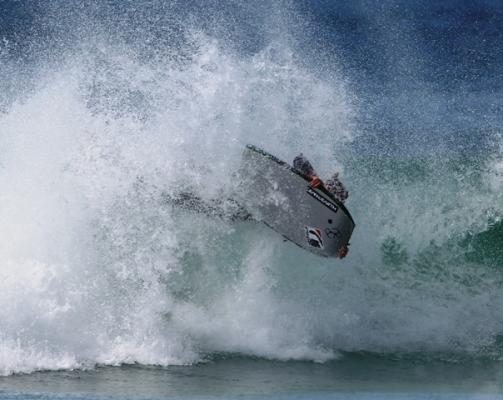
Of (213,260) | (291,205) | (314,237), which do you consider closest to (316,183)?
(291,205)

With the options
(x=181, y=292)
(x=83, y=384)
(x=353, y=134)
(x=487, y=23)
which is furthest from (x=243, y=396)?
(x=487, y=23)

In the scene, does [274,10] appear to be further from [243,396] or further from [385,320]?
[243,396]

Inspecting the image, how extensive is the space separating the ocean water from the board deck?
1.20 ft

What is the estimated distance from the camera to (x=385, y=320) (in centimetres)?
1653

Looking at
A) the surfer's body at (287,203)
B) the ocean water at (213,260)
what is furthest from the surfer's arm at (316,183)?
the ocean water at (213,260)

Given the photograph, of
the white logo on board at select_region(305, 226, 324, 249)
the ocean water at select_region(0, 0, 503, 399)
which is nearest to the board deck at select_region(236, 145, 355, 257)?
the white logo on board at select_region(305, 226, 324, 249)

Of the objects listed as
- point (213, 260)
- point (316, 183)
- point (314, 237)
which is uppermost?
point (316, 183)

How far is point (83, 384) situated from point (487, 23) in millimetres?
34375

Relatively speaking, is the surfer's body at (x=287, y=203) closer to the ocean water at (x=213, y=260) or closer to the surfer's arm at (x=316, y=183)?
the surfer's arm at (x=316, y=183)

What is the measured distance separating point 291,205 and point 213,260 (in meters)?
1.67

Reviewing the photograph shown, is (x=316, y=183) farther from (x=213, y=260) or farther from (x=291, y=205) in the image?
(x=213, y=260)

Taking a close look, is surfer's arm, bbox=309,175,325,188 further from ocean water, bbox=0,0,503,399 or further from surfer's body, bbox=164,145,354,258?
ocean water, bbox=0,0,503,399

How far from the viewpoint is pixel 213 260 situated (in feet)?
54.6

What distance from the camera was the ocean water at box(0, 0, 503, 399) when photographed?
14398 millimetres
